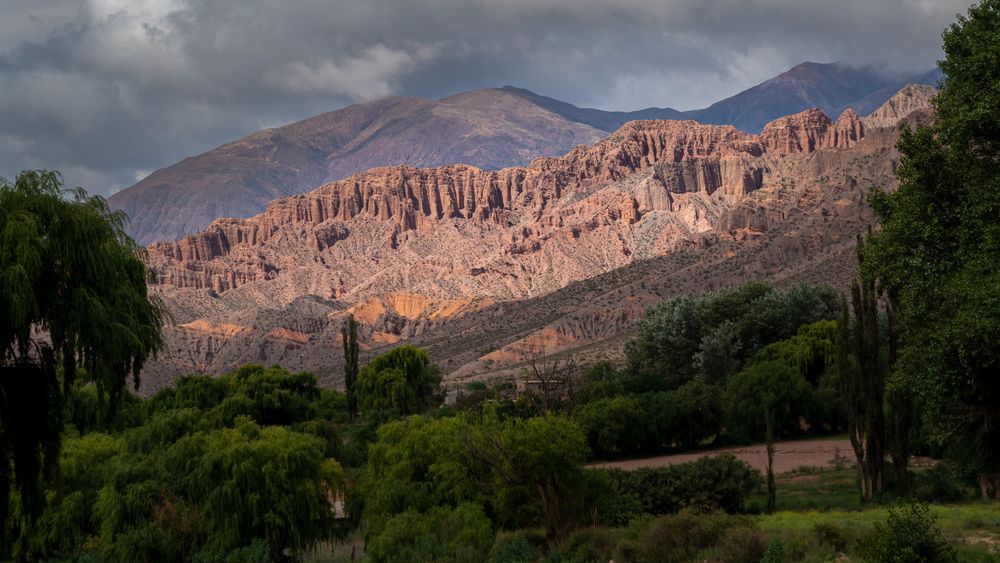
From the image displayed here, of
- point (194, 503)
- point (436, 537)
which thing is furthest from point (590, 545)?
point (194, 503)

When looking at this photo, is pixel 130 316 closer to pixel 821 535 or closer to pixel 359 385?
pixel 821 535

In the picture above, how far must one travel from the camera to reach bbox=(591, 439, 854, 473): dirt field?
1794 inches

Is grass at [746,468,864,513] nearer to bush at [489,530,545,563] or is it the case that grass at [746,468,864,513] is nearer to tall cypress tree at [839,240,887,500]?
tall cypress tree at [839,240,887,500]

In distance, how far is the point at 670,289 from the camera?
141m

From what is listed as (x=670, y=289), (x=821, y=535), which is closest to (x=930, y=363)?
(x=821, y=535)

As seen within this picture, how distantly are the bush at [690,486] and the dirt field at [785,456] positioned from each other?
9857 millimetres

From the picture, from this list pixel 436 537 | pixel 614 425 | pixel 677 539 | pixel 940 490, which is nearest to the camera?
pixel 677 539

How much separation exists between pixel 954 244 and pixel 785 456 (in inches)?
1245

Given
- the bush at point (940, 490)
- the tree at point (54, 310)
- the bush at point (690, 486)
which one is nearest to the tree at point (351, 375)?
the bush at point (690, 486)

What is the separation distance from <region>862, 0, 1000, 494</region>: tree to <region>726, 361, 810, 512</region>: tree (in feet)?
109

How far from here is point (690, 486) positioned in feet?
110

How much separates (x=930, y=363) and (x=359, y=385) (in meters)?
59.7

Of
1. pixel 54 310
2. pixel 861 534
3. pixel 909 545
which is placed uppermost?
pixel 54 310

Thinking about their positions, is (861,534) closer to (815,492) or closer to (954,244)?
(954,244)
